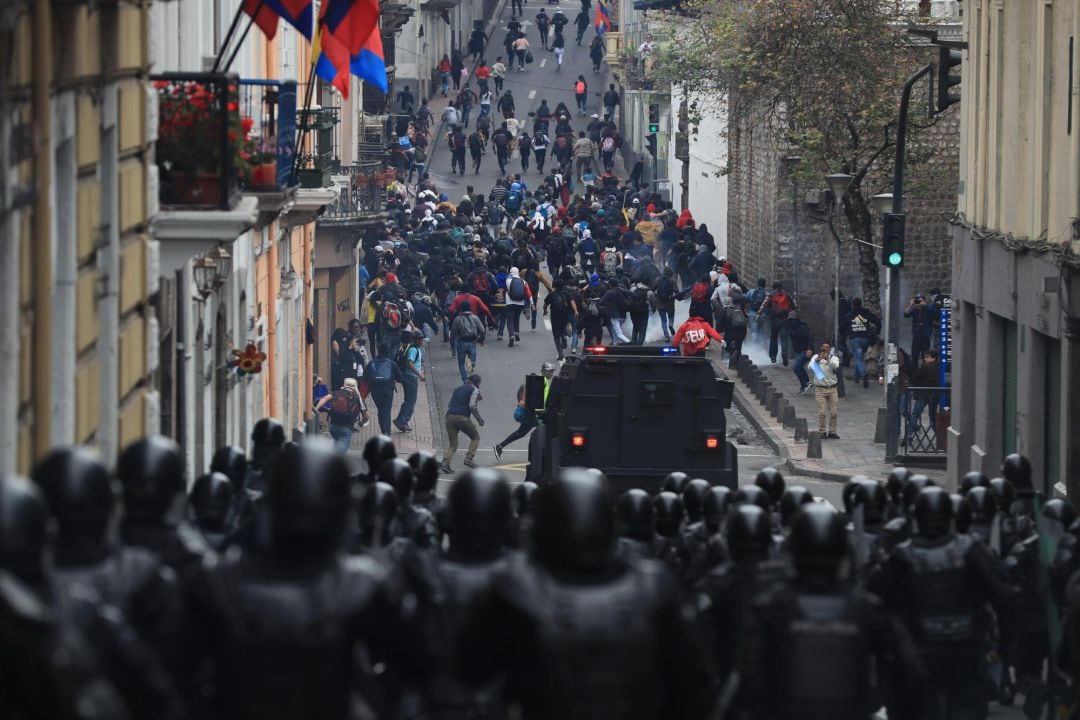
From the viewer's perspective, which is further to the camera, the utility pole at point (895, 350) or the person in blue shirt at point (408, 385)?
the person in blue shirt at point (408, 385)

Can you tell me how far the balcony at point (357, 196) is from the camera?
3719cm

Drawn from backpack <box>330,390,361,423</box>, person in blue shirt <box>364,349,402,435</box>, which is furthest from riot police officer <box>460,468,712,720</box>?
person in blue shirt <box>364,349,402,435</box>

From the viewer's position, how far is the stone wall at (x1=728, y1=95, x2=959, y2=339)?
41594mm

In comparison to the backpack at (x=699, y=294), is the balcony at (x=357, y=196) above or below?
above

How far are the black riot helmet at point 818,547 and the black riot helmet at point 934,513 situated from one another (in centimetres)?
282

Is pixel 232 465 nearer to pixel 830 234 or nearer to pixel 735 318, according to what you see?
pixel 735 318

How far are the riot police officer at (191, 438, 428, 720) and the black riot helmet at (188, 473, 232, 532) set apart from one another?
179 inches

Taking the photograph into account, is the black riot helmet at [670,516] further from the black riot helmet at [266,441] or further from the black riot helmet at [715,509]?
the black riot helmet at [266,441]

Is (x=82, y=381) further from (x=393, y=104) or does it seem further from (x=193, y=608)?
(x=393, y=104)

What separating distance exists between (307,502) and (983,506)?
7663mm

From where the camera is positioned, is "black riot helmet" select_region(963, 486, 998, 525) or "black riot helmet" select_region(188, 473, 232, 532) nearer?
"black riot helmet" select_region(188, 473, 232, 532)

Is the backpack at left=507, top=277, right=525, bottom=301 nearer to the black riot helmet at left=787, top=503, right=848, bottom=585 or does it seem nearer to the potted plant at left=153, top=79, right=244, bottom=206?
the potted plant at left=153, top=79, right=244, bottom=206

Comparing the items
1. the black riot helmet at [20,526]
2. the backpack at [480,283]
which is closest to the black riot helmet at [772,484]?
the black riot helmet at [20,526]

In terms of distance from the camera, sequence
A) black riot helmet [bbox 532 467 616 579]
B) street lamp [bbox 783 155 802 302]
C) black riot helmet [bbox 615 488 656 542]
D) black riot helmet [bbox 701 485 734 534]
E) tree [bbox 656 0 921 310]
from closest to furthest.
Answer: black riot helmet [bbox 532 467 616 579]
black riot helmet [bbox 615 488 656 542]
black riot helmet [bbox 701 485 734 534]
tree [bbox 656 0 921 310]
street lamp [bbox 783 155 802 302]
